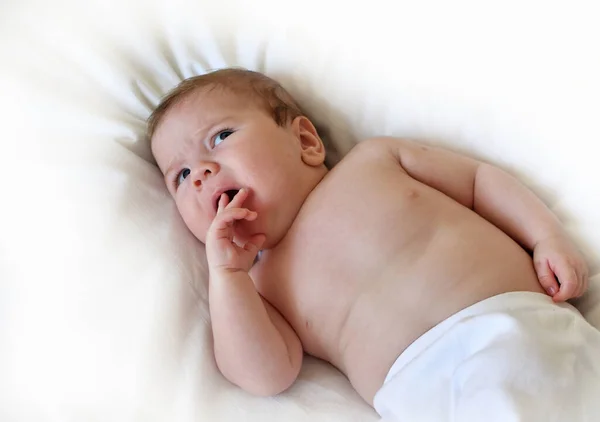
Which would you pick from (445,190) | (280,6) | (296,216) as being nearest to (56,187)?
(296,216)

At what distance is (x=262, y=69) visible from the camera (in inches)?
45.4

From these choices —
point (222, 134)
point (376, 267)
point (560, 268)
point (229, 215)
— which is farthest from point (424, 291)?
point (222, 134)

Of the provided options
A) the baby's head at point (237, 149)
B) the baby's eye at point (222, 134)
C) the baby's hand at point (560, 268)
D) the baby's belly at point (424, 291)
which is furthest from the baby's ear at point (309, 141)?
the baby's hand at point (560, 268)

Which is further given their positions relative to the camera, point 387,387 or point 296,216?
point 296,216

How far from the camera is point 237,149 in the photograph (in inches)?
37.7

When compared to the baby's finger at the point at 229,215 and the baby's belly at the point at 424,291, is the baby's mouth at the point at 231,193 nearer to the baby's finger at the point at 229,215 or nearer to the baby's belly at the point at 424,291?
the baby's finger at the point at 229,215

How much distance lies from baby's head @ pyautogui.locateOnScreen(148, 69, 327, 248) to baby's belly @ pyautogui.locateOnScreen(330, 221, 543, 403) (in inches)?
7.8

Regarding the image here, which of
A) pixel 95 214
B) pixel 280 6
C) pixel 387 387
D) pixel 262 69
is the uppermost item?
pixel 280 6

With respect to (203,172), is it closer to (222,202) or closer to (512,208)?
(222,202)

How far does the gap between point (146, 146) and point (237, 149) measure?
0.23 m

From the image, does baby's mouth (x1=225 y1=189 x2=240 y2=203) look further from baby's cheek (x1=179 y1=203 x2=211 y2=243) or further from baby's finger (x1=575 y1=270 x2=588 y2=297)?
baby's finger (x1=575 y1=270 x2=588 y2=297)

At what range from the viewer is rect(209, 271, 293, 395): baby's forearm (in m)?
0.86

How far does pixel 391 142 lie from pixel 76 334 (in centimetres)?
56

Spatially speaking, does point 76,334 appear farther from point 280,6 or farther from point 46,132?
point 280,6
